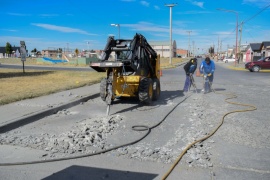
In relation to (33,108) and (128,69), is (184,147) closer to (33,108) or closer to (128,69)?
(128,69)

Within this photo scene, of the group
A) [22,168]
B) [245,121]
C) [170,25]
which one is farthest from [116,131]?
[170,25]

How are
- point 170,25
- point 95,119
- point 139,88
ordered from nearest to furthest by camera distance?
1. point 95,119
2. point 139,88
3. point 170,25

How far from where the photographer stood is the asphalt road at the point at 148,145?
4090 mm

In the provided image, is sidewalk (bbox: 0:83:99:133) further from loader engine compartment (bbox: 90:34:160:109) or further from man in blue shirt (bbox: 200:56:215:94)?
man in blue shirt (bbox: 200:56:215:94)

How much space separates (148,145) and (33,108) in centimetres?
469

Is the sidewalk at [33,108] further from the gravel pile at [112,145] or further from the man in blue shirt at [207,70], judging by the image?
the man in blue shirt at [207,70]

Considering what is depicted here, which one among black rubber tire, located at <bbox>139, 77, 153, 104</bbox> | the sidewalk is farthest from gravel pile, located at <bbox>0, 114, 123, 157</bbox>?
black rubber tire, located at <bbox>139, 77, 153, 104</bbox>

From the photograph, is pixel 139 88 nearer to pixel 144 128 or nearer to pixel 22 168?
pixel 144 128

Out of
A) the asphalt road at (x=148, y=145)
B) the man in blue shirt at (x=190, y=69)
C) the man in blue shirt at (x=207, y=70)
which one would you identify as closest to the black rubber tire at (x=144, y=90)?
the asphalt road at (x=148, y=145)

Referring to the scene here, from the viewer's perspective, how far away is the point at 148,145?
17.3 ft

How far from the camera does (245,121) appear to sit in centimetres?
718

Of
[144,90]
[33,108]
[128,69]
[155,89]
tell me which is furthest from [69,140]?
[155,89]

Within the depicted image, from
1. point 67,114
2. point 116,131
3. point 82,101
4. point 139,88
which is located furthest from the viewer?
point 82,101

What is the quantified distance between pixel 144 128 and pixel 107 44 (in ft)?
14.7
